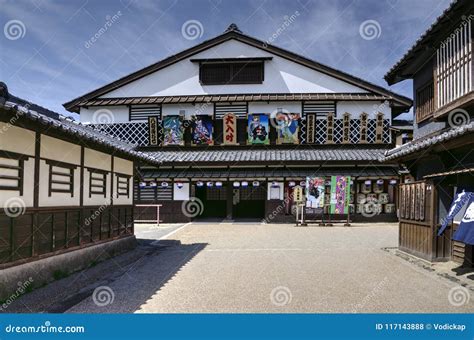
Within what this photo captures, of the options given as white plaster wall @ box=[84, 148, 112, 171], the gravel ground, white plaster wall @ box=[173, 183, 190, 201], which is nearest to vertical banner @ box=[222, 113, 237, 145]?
white plaster wall @ box=[173, 183, 190, 201]

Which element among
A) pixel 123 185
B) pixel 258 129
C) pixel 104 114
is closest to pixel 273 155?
pixel 258 129

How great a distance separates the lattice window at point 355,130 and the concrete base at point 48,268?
16351mm

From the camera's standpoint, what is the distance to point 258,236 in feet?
51.9

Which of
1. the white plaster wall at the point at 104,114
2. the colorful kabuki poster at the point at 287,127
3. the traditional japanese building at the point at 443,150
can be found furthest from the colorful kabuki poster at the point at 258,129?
the traditional japanese building at the point at 443,150

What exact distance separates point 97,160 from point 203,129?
12.7 metres

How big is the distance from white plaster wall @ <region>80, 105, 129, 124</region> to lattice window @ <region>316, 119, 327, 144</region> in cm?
1228

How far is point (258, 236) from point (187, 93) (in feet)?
40.1

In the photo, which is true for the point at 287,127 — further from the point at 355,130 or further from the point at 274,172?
the point at 355,130

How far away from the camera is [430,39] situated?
10.6 m

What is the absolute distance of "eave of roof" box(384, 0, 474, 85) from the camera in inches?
352

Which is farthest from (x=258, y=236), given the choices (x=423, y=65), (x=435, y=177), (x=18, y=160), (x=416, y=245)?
(x=18, y=160)

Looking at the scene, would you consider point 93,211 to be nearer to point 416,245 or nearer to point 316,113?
Result: point 416,245

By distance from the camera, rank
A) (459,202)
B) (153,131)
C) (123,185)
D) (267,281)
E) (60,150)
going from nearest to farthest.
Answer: (267,281), (459,202), (60,150), (123,185), (153,131)

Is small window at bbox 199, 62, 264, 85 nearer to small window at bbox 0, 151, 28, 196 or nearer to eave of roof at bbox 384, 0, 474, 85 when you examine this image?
eave of roof at bbox 384, 0, 474, 85
